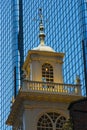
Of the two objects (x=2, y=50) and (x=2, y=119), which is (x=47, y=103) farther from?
(x=2, y=50)

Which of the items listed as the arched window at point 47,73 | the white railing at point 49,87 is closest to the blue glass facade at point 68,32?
the arched window at point 47,73

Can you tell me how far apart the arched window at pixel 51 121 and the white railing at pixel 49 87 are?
5.38 feet

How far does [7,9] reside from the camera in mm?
157125

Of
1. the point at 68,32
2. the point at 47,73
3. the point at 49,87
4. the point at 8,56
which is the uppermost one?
the point at 68,32

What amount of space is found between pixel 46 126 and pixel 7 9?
124 meters

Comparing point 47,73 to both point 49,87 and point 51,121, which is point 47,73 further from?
point 51,121

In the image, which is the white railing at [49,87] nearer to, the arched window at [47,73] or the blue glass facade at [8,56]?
the arched window at [47,73]

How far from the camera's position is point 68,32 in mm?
116750

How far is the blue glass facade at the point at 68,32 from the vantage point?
109062 millimetres

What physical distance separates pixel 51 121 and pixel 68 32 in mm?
81640

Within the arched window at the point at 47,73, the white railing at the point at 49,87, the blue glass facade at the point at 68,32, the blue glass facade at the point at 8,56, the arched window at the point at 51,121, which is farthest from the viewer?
the blue glass facade at the point at 8,56

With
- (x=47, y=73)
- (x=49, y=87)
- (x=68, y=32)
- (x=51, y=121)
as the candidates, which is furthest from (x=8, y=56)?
(x=51, y=121)

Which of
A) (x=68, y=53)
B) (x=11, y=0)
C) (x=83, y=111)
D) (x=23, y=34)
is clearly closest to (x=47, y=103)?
(x=83, y=111)

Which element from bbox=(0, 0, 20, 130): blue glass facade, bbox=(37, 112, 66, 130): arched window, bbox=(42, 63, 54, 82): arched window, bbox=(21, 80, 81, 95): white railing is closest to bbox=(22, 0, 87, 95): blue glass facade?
bbox=(0, 0, 20, 130): blue glass facade
